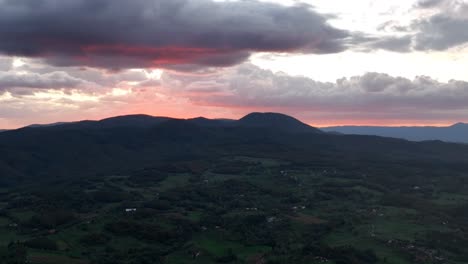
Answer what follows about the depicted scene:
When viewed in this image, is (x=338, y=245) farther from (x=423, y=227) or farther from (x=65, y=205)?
(x=65, y=205)

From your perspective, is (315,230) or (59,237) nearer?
(59,237)

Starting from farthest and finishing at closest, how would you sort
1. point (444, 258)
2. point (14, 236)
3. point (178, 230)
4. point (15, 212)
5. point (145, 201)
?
point (145, 201) < point (15, 212) < point (178, 230) < point (14, 236) < point (444, 258)

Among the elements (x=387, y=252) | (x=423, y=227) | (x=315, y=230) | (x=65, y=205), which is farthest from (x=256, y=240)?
(x=65, y=205)

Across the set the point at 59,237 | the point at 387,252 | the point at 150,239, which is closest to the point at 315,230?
the point at 387,252

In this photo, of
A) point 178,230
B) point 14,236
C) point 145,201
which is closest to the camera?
point 14,236

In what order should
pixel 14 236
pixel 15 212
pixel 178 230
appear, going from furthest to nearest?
pixel 15 212 < pixel 178 230 < pixel 14 236

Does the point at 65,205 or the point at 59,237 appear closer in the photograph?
the point at 59,237

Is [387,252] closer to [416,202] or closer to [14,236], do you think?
[416,202]

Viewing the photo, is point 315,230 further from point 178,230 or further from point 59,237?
point 59,237

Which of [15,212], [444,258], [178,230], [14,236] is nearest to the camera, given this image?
[444,258]
